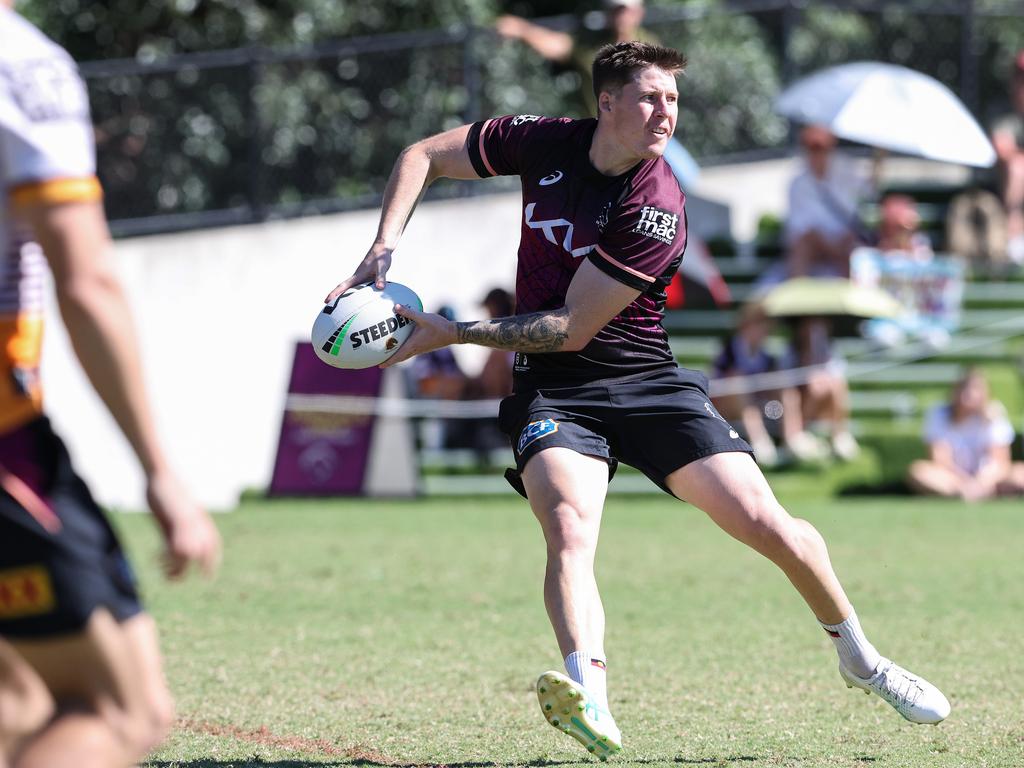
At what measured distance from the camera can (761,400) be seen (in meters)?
14.3

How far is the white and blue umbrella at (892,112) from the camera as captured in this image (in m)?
13.6

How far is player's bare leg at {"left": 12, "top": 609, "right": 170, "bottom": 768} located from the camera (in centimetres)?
302

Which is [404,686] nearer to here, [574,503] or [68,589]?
[574,503]

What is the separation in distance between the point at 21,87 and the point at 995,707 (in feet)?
14.1

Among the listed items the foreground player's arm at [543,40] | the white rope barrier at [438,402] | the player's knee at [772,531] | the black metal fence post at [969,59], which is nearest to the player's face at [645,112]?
the player's knee at [772,531]

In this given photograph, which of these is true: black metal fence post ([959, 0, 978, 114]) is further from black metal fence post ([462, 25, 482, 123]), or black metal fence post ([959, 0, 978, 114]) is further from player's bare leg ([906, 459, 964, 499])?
player's bare leg ([906, 459, 964, 499])

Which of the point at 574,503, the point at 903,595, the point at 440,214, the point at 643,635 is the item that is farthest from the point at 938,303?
the point at 574,503

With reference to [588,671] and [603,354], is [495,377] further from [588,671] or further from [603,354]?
[588,671]

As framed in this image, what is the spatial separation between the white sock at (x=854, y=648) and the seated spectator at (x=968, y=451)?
883 centimetres

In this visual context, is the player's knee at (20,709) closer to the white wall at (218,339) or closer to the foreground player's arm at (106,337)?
the foreground player's arm at (106,337)

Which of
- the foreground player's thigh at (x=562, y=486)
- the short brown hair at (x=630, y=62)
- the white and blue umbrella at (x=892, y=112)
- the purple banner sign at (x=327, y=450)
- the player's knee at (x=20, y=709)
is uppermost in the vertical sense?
the short brown hair at (x=630, y=62)

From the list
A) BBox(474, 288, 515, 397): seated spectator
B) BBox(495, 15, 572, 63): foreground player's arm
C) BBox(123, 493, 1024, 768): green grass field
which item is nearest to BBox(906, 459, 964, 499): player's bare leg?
BBox(123, 493, 1024, 768): green grass field

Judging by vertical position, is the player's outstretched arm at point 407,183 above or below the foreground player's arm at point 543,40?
above

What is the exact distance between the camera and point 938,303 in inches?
656
